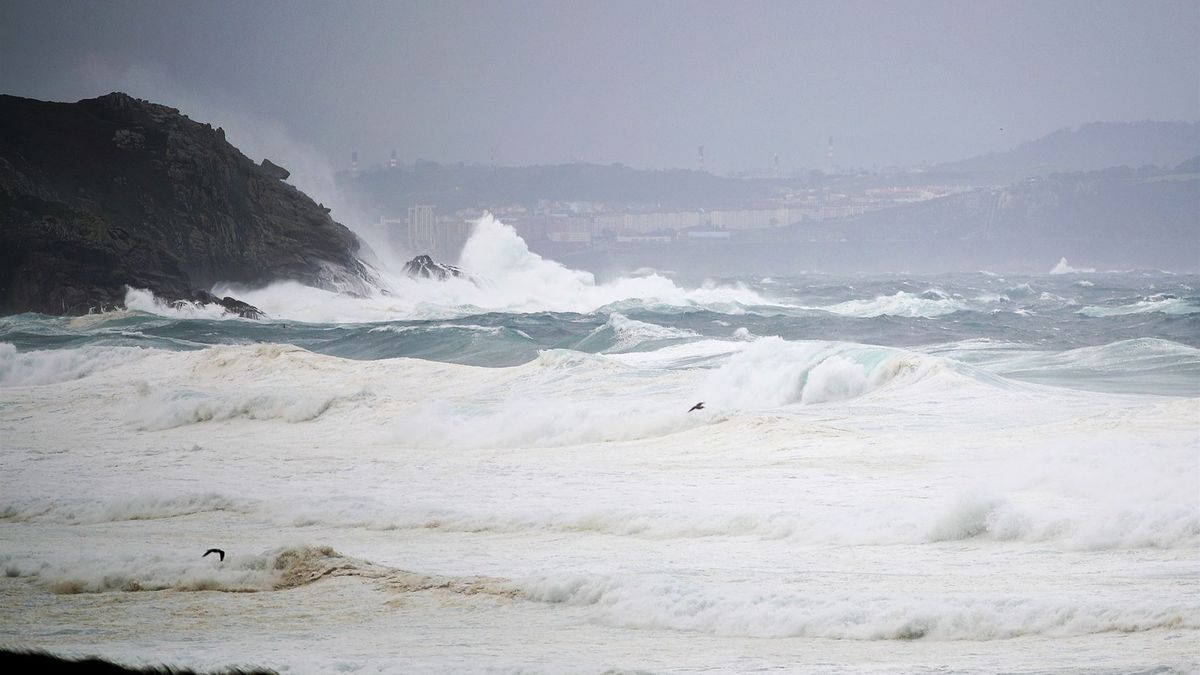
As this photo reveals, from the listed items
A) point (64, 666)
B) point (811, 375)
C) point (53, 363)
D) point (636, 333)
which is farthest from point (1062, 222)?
point (64, 666)

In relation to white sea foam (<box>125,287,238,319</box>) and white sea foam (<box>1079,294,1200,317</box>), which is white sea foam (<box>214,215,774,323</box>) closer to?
white sea foam (<box>125,287,238,319</box>)

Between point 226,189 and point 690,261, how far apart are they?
23.5m

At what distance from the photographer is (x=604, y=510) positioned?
16.3 feet

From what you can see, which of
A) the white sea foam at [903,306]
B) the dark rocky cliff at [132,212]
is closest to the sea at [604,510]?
the dark rocky cliff at [132,212]

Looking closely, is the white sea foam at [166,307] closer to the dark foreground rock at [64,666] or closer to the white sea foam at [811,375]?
the white sea foam at [811,375]

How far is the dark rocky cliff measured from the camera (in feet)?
47.1

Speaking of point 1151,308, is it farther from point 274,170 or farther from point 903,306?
point 274,170

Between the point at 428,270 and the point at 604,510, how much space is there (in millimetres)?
22854

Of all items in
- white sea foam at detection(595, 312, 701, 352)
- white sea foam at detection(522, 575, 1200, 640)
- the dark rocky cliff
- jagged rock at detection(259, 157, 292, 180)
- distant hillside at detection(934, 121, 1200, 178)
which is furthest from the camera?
distant hillside at detection(934, 121, 1200, 178)

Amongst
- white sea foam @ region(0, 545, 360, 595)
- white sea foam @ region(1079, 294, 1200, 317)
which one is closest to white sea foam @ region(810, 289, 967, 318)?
white sea foam @ region(1079, 294, 1200, 317)

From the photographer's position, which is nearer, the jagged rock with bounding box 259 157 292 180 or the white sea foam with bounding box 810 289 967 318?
the white sea foam with bounding box 810 289 967 318

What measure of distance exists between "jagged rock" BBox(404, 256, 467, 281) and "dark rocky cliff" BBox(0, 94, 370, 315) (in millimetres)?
3788

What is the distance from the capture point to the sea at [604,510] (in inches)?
113

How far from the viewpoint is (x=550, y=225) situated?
3603cm
